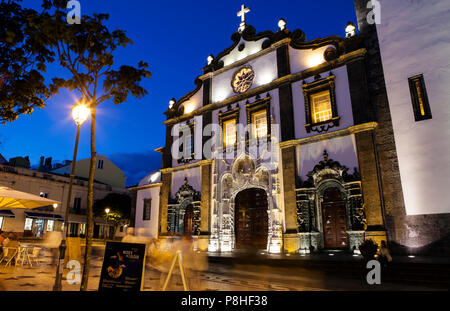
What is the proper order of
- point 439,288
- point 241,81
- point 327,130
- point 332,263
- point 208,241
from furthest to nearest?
1. point 241,81
2. point 208,241
3. point 327,130
4. point 332,263
5. point 439,288

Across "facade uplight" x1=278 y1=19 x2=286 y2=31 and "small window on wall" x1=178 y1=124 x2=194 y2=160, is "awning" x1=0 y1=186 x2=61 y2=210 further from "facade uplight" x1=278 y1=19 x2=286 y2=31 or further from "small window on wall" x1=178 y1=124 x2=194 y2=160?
"facade uplight" x1=278 y1=19 x2=286 y2=31

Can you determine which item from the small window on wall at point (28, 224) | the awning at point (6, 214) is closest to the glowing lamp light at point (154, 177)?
the awning at point (6, 214)

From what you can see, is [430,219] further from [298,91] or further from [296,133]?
[298,91]

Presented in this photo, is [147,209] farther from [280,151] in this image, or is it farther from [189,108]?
[280,151]

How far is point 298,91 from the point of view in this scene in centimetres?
1714

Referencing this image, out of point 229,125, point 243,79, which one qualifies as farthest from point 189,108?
point 243,79

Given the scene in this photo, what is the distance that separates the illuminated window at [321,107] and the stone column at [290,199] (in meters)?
2.09

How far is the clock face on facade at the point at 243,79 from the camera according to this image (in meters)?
19.7

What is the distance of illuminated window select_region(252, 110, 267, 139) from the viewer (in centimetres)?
1845

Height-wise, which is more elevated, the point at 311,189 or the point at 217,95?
the point at 217,95

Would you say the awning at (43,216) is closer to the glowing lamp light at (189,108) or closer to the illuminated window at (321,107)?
the glowing lamp light at (189,108)

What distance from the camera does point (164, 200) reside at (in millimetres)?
22500
